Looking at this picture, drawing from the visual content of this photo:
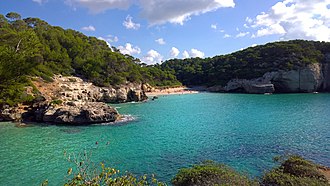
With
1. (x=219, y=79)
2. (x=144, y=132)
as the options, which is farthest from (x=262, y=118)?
(x=219, y=79)

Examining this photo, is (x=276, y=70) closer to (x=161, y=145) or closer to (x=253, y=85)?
(x=253, y=85)

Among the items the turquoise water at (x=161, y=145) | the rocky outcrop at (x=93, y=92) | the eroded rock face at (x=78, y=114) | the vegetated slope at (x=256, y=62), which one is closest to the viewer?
the turquoise water at (x=161, y=145)

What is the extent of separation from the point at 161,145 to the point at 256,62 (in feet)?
277

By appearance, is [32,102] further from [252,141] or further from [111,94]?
[252,141]

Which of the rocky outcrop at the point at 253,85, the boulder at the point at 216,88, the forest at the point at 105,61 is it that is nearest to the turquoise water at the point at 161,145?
the forest at the point at 105,61

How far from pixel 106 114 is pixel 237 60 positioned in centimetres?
8387

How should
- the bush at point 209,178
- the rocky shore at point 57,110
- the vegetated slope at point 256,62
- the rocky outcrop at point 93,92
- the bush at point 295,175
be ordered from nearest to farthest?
the bush at point 209,178, the bush at point 295,175, the rocky shore at point 57,110, the rocky outcrop at point 93,92, the vegetated slope at point 256,62

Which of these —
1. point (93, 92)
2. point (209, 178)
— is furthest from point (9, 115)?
point (209, 178)

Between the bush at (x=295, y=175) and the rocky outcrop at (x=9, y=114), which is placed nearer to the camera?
the bush at (x=295, y=175)

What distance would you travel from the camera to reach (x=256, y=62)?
324 ft

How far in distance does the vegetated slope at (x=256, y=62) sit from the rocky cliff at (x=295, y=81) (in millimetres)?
2092

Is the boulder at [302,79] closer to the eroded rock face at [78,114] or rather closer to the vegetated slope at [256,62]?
the vegetated slope at [256,62]

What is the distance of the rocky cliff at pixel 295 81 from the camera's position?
85.0m

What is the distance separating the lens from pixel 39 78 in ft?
155
